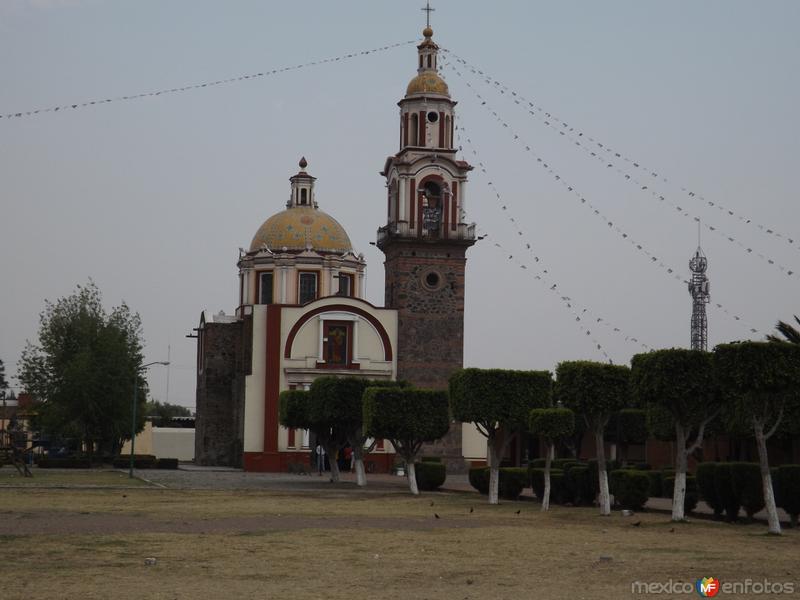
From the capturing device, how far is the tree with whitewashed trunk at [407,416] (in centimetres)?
4928

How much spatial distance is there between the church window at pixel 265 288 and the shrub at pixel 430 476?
96.8ft

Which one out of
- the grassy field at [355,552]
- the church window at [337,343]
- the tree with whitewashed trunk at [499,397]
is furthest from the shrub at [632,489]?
the church window at [337,343]

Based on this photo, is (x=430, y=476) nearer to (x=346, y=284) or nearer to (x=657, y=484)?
(x=657, y=484)

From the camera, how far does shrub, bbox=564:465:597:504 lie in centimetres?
4053

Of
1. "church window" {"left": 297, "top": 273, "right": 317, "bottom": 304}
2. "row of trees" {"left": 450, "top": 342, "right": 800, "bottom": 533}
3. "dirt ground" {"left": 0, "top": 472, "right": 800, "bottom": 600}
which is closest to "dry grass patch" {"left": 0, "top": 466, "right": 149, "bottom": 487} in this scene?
"dirt ground" {"left": 0, "top": 472, "right": 800, "bottom": 600}

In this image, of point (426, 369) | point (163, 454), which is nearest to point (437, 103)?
point (426, 369)

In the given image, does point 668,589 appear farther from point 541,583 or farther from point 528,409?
point 528,409

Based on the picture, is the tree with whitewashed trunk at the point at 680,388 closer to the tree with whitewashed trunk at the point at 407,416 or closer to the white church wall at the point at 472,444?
the tree with whitewashed trunk at the point at 407,416

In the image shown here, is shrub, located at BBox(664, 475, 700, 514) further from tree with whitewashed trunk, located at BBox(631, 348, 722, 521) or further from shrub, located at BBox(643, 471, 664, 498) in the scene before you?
shrub, located at BBox(643, 471, 664, 498)

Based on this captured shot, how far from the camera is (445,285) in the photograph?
7269 centimetres

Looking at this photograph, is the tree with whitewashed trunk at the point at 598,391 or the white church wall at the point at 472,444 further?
the white church wall at the point at 472,444

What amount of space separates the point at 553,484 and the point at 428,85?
115 ft

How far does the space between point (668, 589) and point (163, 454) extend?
8735 cm

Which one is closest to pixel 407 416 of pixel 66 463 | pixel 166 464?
pixel 166 464
